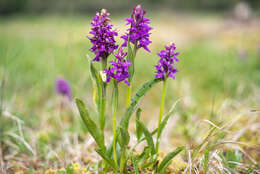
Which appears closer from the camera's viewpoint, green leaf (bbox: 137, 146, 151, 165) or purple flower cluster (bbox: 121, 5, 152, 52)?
purple flower cluster (bbox: 121, 5, 152, 52)

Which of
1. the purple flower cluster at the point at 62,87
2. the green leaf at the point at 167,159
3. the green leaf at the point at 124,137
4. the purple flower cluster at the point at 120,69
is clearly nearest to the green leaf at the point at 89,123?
the green leaf at the point at 124,137

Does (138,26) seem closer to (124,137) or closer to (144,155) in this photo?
(124,137)

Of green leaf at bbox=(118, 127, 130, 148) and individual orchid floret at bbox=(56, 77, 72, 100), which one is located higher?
individual orchid floret at bbox=(56, 77, 72, 100)

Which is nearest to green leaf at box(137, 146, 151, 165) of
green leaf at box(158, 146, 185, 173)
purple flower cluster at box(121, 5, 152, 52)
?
green leaf at box(158, 146, 185, 173)

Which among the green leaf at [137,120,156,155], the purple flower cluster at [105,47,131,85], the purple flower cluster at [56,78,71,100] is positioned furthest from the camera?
the purple flower cluster at [56,78,71,100]

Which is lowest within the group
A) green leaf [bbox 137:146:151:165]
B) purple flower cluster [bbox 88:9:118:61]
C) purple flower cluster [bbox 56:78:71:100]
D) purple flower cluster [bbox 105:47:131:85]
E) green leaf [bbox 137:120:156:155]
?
green leaf [bbox 137:146:151:165]

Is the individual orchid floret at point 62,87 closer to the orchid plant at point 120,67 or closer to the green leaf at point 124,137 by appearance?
the orchid plant at point 120,67

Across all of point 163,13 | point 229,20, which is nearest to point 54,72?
point 229,20

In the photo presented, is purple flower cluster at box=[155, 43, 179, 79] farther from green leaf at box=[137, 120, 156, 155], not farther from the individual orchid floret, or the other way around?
the individual orchid floret

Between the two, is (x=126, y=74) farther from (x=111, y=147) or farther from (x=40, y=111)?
(x=40, y=111)
